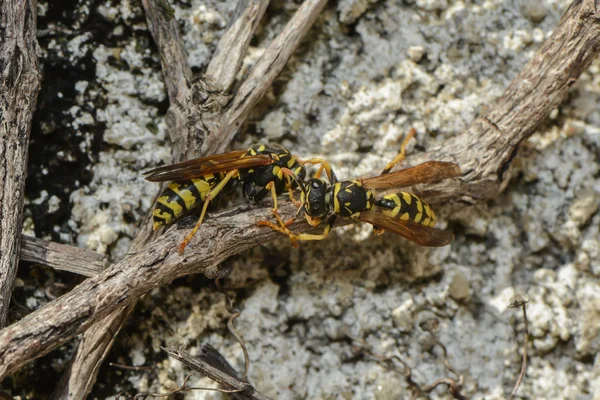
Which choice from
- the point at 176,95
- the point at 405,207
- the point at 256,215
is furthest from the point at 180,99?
the point at 405,207

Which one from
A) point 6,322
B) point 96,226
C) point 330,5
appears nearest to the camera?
point 6,322

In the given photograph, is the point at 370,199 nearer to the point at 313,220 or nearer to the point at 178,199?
the point at 313,220

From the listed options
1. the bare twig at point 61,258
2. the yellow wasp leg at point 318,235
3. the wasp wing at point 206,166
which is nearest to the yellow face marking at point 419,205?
the yellow wasp leg at point 318,235

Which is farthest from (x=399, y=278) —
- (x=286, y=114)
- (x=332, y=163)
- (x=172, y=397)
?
(x=172, y=397)

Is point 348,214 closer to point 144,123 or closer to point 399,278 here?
point 399,278

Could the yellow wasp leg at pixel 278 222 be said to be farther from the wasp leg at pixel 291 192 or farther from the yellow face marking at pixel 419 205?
the yellow face marking at pixel 419 205

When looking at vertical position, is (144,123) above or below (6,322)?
above

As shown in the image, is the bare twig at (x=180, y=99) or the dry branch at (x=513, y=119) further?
the dry branch at (x=513, y=119)
